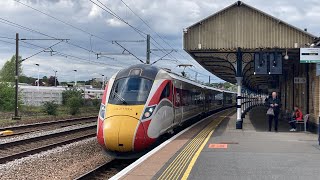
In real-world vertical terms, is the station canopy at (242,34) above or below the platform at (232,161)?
above

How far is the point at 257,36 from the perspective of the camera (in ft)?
64.3

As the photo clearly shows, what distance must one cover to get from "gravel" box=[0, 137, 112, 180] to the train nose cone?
1089 mm

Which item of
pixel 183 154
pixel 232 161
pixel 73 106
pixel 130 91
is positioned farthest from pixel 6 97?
pixel 232 161

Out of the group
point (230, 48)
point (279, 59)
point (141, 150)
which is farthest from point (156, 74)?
point (279, 59)

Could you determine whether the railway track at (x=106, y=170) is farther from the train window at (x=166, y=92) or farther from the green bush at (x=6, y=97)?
the green bush at (x=6, y=97)

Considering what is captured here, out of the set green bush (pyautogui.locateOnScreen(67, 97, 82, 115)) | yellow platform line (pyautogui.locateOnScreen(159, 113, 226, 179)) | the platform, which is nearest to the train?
the platform

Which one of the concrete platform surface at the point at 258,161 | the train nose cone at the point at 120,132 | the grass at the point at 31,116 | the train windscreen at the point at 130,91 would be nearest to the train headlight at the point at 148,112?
the train windscreen at the point at 130,91

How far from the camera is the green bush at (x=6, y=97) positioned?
46.1m

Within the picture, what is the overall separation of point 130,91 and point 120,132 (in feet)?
5.84

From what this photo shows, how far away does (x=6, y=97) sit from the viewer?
157 ft

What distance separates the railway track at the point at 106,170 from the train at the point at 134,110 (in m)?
0.43

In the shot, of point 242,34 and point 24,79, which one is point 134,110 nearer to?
point 242,34

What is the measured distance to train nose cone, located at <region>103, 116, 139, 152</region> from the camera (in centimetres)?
1229

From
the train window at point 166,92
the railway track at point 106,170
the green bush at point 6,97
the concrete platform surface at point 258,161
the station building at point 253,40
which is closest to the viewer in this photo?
the concrete platform surface at point 258,161
